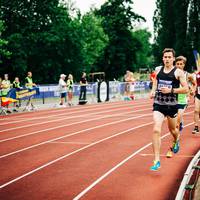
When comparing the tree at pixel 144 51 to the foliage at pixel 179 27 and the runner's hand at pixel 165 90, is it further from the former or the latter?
the runner's hand at pixel 165 90

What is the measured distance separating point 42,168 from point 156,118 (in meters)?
2.25

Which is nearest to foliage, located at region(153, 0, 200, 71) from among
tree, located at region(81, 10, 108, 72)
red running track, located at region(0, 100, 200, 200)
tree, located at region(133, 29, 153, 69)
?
tree, located at region(81, 10, 108, 72)

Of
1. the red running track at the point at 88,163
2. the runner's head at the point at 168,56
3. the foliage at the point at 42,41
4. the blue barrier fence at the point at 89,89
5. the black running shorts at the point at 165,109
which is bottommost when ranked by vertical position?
the red running track at the point at 88,163

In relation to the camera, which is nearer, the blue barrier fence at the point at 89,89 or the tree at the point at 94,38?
the blue barrier fence at the point at 89,89

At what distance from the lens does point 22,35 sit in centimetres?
4781

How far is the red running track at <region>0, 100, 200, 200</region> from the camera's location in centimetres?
667

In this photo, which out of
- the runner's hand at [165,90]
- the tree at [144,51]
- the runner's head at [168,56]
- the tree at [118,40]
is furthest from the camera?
the tree at [144,51]

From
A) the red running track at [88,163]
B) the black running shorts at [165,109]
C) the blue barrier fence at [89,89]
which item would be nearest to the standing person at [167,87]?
the black running shorts at [165,109]

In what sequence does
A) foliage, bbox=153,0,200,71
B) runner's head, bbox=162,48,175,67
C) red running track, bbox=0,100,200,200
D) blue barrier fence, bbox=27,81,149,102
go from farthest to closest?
foliage, bbox=153,0,200,71 → blue barrier fence, bbox=27,81,149,102 → runner's head, bbox=162,48,175,67 → red running track, bbox=0,100,200,200

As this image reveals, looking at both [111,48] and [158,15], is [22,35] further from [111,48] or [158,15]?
[158,15]

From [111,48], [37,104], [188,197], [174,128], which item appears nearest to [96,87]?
[37,104]

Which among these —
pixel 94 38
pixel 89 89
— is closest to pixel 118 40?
pixel 94 38

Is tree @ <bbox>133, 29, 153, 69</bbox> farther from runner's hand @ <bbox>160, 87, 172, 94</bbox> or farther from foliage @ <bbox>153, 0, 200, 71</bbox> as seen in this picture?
runner's hand @ <bbox>160, 87, 172, 94</bbox>

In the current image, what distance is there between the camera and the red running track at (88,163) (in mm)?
6668
